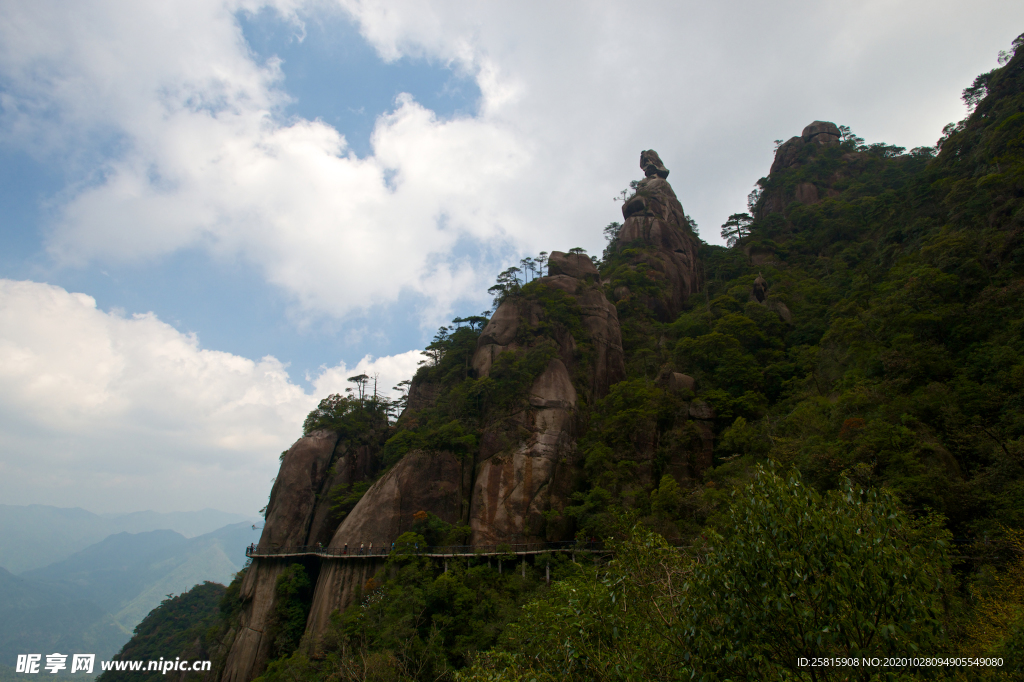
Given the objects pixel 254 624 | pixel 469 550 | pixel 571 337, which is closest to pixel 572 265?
pixel 571 337

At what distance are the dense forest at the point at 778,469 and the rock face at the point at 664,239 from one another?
2189 millimetres

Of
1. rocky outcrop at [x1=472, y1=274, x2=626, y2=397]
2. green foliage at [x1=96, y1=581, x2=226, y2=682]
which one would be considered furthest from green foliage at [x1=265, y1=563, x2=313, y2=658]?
green foliage at [x1=96, y1=581, x2=226, y2=682]

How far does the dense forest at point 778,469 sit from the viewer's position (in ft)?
22.6

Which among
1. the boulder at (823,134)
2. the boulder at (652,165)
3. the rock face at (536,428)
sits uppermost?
the boulder at (823,134)

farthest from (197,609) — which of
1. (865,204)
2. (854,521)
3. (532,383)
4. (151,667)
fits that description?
(865,204)

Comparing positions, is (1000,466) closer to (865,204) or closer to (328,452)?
(328,452)

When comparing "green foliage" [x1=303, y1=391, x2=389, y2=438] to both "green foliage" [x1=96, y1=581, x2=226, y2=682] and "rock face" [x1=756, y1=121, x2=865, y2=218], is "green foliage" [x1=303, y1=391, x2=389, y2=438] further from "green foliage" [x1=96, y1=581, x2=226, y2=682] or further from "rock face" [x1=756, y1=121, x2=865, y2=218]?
"rock face" [x1=756, y1=121, x2=865, y2=218]

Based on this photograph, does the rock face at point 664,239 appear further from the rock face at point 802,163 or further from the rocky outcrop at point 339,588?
the rocky outcrop at point 339,588

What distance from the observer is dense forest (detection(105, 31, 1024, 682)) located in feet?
22.6

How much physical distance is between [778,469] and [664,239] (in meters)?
35.7

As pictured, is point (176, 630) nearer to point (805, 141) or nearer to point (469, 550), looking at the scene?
point (469, 550)

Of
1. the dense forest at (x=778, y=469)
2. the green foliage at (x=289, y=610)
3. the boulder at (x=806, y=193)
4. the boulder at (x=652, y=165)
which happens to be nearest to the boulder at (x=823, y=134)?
the boulder at (x=806, y=193)

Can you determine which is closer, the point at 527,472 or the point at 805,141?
the point at 527,472

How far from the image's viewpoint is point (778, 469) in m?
22.2
